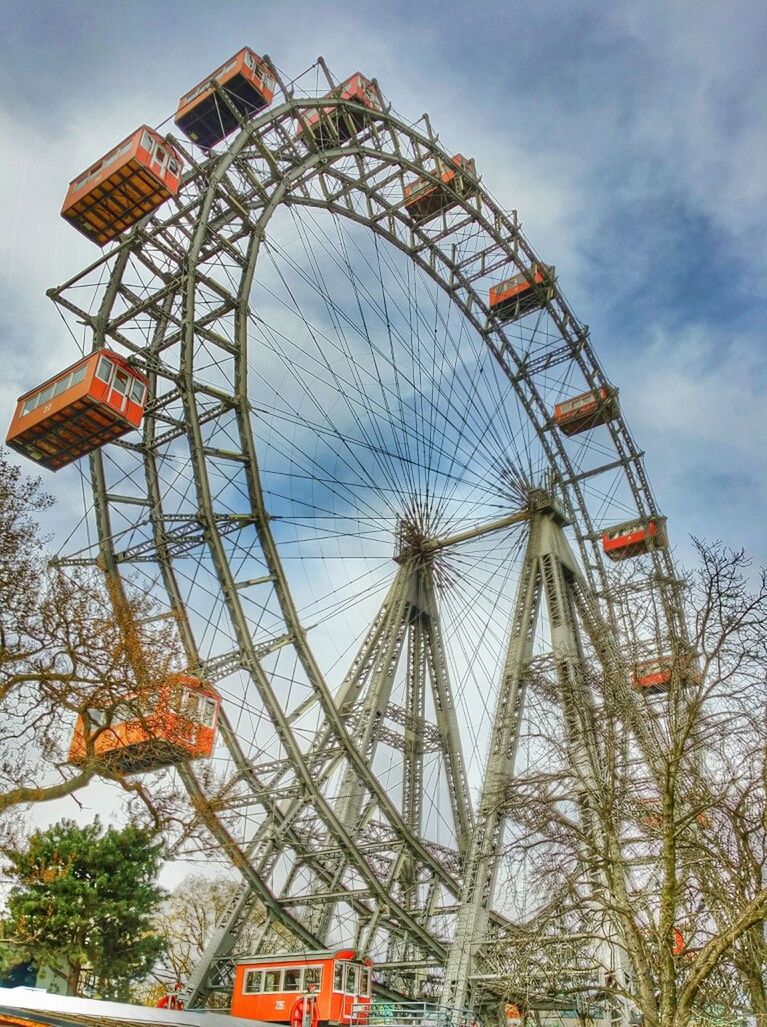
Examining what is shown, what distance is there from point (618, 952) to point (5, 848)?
36.8 ft

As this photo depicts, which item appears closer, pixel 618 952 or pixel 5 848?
pixel 5 848

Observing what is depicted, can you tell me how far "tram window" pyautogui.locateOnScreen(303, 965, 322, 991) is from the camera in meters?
17.4

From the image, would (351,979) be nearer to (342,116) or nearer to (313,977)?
(313,977)

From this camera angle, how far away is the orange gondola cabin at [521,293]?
30.5m

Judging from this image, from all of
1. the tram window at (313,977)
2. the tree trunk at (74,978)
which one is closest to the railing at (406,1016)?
the tram window at (313,977)

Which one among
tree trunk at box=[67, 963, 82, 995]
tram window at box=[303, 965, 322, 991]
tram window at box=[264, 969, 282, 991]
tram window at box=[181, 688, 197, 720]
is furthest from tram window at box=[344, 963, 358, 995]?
tree trunk at box=[67, 963, 82, 995]

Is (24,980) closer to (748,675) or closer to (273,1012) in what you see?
(273,1012)

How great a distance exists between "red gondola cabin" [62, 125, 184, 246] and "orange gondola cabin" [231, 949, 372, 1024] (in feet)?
52.7

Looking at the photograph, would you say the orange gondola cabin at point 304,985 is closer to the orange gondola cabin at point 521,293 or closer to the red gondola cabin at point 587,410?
the red gondola cabin at point 587,410

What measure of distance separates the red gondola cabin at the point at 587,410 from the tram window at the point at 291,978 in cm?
2047

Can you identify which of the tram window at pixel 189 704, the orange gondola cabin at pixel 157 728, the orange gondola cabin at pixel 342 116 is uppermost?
the orange gondola cabin at pixel 342 116

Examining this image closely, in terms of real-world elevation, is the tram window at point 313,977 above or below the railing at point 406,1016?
above

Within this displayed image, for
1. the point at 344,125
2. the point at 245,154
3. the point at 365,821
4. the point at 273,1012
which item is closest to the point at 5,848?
the point at 273,1012

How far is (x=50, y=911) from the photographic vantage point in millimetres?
20797
